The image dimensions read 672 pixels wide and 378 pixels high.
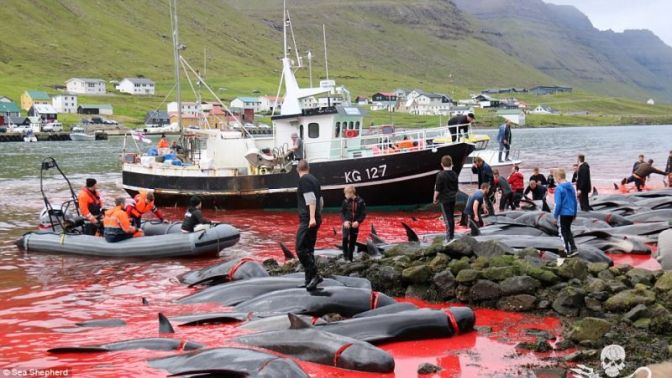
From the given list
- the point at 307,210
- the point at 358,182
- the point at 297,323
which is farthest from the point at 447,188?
the point at 358,182

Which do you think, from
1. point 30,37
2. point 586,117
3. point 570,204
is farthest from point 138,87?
point 570,204

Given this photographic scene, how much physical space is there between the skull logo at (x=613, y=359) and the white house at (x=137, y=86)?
547 feet

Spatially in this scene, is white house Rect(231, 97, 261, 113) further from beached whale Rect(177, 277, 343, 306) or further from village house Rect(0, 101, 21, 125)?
beached whale Rect(177, 277, 343, 306)

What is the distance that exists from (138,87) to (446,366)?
16780 centimetres

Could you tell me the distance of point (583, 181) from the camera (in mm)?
20625

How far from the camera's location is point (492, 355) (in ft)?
32.2

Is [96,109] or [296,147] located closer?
[296,147]

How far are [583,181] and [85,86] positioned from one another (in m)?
154

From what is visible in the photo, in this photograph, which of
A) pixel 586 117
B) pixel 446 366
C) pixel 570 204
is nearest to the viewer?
pixel 446 366

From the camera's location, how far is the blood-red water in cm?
963

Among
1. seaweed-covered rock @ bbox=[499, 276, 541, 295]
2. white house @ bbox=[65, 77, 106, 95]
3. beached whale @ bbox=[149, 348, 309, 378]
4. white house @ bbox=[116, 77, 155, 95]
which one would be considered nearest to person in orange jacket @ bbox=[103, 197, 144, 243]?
beached whale @ bbox=[149, 348, 309, 378]

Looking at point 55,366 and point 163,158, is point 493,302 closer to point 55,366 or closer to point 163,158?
point 55,366

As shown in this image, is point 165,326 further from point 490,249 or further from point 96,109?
point 96,109

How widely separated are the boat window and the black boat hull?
1.92m
